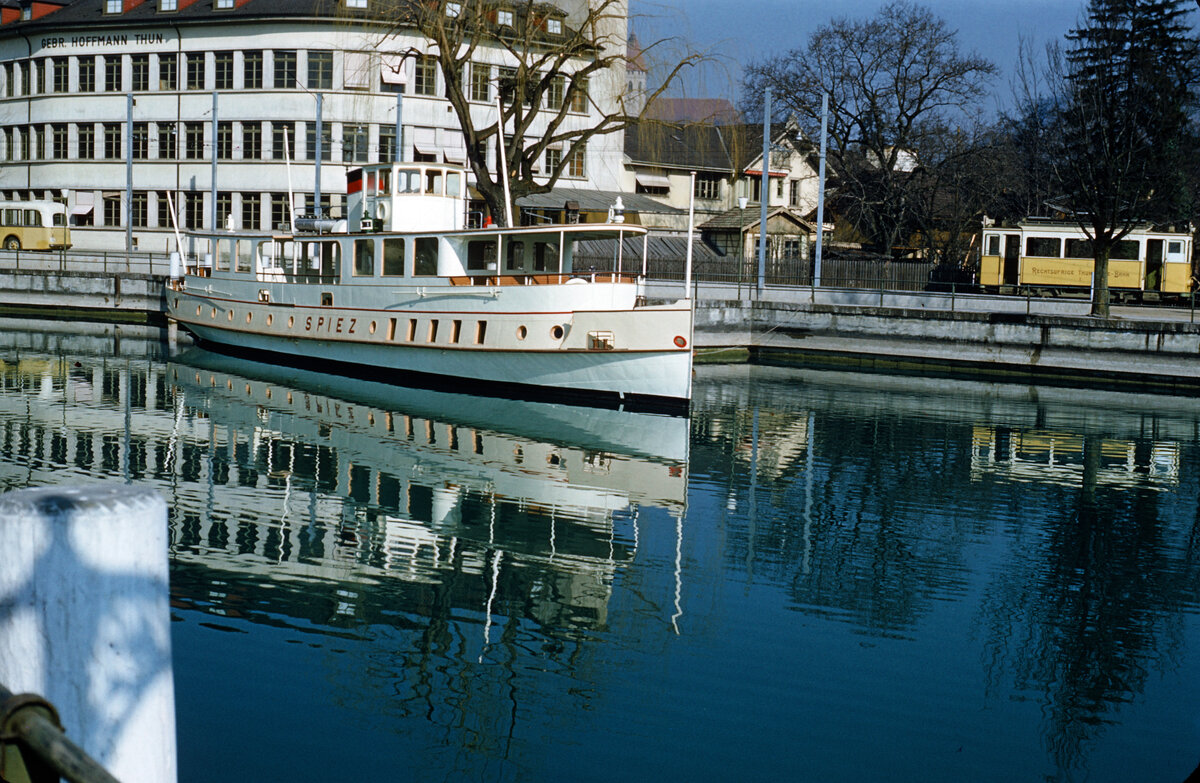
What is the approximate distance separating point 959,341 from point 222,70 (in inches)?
1607

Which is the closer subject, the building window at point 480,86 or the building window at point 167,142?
the building window at point 480,86

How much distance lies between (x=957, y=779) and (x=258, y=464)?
499 inches

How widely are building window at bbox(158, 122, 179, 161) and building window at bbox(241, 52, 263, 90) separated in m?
4.61

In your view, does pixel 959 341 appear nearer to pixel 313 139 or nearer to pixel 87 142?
pixel 313 139

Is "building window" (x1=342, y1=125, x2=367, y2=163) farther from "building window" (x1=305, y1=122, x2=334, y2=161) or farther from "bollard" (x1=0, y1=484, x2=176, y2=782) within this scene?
"bollard" (x1=0, y1=484, x2=176, y2=782)

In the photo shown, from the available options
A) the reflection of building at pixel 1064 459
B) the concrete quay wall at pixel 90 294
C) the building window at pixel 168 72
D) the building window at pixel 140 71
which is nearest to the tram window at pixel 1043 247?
the reflection of building at pixel 1064 459

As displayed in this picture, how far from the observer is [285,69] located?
58281mm

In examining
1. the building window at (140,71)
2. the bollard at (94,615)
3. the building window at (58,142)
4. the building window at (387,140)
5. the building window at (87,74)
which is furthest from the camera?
the building window at (58,142)

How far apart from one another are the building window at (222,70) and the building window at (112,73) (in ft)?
18.9

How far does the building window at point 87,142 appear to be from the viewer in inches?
2404

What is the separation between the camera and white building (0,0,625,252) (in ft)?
190

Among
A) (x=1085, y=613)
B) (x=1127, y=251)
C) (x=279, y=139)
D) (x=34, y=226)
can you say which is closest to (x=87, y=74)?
(x=34, y=226)

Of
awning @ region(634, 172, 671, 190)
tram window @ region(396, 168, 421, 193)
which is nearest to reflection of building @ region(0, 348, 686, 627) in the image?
tram window @ region(396, 168, 421, 193)

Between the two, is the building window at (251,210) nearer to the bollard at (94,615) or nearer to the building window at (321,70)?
the building window at (321,70)
